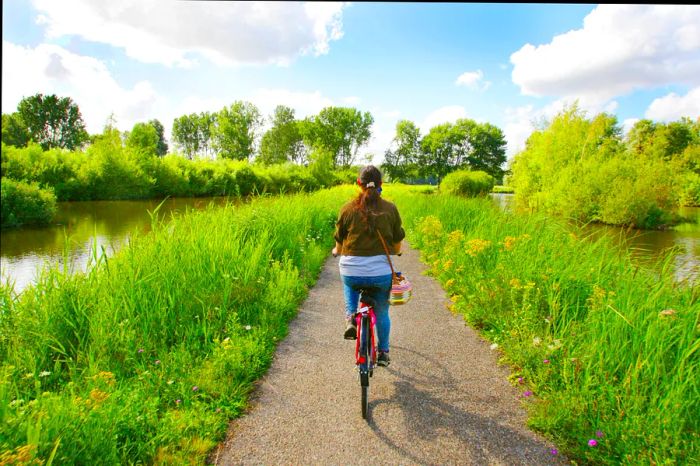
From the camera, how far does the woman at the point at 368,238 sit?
3.09 metres

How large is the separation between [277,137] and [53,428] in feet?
250

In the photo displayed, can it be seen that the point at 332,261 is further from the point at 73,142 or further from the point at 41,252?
the point at 73,142

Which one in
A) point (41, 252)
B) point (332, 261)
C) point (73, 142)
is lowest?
point (41, 252)

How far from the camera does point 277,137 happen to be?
243 ft

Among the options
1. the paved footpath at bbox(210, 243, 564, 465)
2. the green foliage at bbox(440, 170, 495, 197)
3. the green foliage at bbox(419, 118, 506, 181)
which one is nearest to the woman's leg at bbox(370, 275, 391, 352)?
the paved footpath at bbox(210, 243, 564, 465)

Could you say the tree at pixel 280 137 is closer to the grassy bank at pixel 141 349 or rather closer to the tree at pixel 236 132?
the tree at pixel 236 132

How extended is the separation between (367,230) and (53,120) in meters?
77.4

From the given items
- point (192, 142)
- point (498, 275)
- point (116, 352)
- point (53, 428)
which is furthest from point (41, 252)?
point (192, 142)

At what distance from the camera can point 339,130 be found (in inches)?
2876

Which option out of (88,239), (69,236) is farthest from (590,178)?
(88,239)

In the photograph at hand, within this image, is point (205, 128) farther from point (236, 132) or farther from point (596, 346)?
point (596, 346)

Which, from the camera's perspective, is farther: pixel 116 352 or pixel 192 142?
pixel 192 142

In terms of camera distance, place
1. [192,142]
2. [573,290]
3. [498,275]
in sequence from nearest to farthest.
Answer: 1. [573,290]
2. [498,275]
3. [192,142]

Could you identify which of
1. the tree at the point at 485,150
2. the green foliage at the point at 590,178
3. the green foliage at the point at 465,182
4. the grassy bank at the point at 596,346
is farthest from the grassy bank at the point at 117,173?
the tree at the point at 485,150
